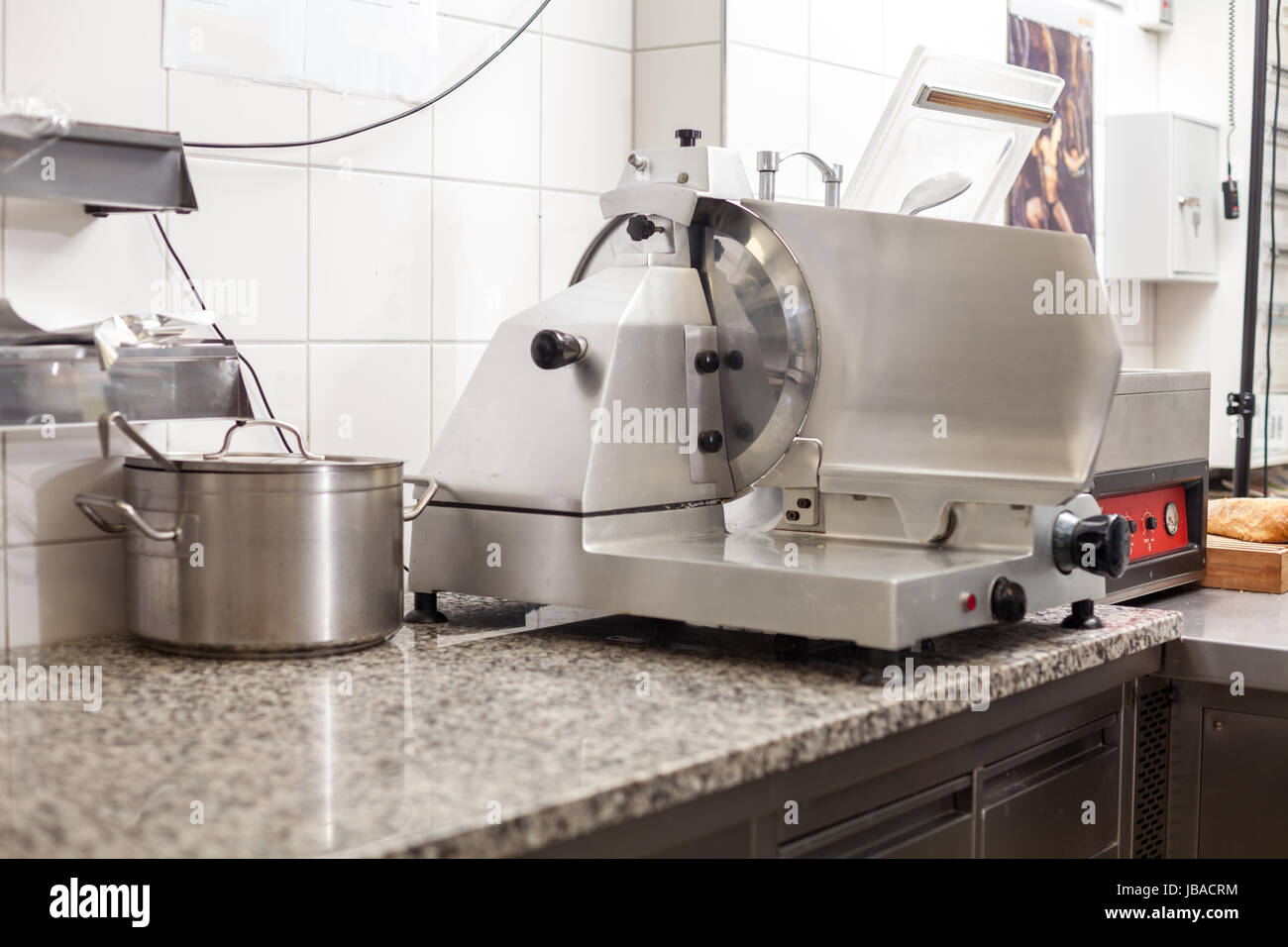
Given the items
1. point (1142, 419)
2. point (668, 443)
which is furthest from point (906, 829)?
point (1142, 419)

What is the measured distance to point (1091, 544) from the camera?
4.36ft

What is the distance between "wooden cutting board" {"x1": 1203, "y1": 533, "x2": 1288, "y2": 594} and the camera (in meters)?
1.96

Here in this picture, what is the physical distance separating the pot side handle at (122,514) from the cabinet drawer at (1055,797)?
2.78 ft

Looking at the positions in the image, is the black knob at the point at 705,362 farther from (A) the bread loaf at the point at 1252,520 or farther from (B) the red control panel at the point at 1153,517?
(A) the bread loaf at the point at 1252,520

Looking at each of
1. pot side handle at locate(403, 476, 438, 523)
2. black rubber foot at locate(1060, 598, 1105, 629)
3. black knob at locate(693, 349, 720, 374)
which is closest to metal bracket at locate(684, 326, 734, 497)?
black knob at locate(693, 349, 720, 374)

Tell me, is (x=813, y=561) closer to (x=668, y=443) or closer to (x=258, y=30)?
(x=668, y=443)

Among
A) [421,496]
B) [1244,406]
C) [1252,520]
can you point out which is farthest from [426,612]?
[1244,406]

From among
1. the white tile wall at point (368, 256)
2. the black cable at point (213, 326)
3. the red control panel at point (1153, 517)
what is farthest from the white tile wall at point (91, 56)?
the red control panel at point (1153, 517)

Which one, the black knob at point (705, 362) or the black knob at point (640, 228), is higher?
the black knob at point (640, 228)

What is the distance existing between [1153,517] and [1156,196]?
50.6 inches

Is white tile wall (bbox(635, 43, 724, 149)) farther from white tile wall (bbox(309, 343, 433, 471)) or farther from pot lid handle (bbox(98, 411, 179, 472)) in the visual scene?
pot lid handle (bbox(98, 411, 179, 472))

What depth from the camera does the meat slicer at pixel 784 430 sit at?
1261mm

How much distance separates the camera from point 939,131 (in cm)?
173

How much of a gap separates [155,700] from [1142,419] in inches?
52.1
